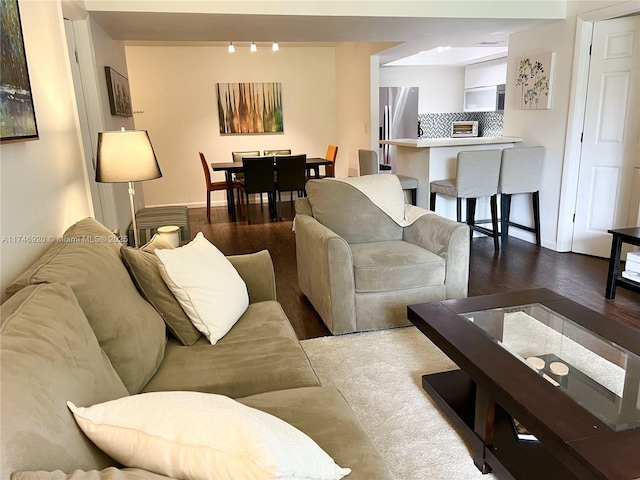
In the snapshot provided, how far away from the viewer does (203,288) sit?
1.81m

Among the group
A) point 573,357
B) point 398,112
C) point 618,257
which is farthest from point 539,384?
point 398,112

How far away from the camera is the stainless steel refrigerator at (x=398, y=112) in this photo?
318 inches

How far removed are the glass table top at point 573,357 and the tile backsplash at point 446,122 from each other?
23.1ft

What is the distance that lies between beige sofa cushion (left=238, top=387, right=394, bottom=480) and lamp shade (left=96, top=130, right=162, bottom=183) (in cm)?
147

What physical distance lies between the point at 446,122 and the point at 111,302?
27.1 feet

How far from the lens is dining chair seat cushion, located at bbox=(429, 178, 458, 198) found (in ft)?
14.0

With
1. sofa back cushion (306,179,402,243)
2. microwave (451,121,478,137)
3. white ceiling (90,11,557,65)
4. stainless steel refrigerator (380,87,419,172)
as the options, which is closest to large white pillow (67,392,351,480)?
sofa back cushion (306,179,402,243)

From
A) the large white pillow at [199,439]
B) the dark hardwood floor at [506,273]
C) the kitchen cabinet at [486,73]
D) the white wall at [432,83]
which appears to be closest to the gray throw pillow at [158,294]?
the large white pillow at [199,439]

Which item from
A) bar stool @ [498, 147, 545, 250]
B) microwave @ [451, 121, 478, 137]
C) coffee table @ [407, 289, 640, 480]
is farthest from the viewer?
microwave @ [451, 121, 478, 137]

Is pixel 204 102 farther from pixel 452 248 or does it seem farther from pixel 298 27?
pixel 452 248

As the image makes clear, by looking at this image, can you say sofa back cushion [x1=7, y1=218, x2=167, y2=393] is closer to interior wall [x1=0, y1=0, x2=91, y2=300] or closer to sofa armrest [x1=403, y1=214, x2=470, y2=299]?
interior wall [x1=0, y1=0, x2=91, y2=300]

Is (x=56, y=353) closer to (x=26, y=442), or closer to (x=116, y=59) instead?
(x=26, y=442)

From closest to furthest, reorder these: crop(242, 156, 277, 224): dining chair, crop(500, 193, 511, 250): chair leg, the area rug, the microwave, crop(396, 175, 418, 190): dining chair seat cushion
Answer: the area rug → crop(500, 193, 511, 250): chair leg → crop(396, 175, 418, 190): dining chair seat cushion → crop(242, 156, 277, 224): dining chair → the microwave

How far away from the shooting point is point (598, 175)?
4062 mm
